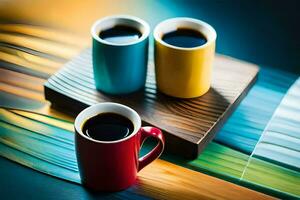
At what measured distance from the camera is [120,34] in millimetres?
860

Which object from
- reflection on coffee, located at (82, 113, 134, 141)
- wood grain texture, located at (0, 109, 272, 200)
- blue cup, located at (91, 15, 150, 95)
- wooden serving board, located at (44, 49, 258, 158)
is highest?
blue cup, located at (91, 15, 150, 95)

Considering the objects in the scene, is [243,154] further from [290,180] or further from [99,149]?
[99,149]

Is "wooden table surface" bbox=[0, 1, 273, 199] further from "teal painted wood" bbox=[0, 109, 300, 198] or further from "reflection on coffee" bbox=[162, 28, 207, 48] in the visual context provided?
"reflection on coffee" bbox=[162, 28, 207, 48]

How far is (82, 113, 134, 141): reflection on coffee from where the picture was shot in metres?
0.71

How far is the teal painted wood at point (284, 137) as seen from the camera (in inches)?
31.2

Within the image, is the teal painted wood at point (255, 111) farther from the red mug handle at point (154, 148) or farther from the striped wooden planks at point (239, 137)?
the red mug handle at point (154, 148)

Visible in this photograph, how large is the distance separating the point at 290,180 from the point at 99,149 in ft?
0.83

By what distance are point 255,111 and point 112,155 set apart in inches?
10.6

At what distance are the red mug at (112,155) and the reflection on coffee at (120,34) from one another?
0.44 ft

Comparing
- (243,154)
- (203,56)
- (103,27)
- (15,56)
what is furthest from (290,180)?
(15,56)

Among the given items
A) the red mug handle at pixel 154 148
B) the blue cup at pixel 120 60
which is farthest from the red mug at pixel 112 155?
the blue cup at pixel 120 60

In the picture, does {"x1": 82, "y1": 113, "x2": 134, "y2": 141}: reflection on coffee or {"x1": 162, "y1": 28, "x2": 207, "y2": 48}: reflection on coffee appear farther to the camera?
{"x1": 162, "y1": 28, "x2": 207, "y2": 48}: reflection on coffee

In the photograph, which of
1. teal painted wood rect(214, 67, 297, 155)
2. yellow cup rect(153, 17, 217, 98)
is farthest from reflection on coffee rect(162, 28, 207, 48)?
teal painted wood rect(214, 67, 297, 155)

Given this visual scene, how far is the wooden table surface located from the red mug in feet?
0.09
